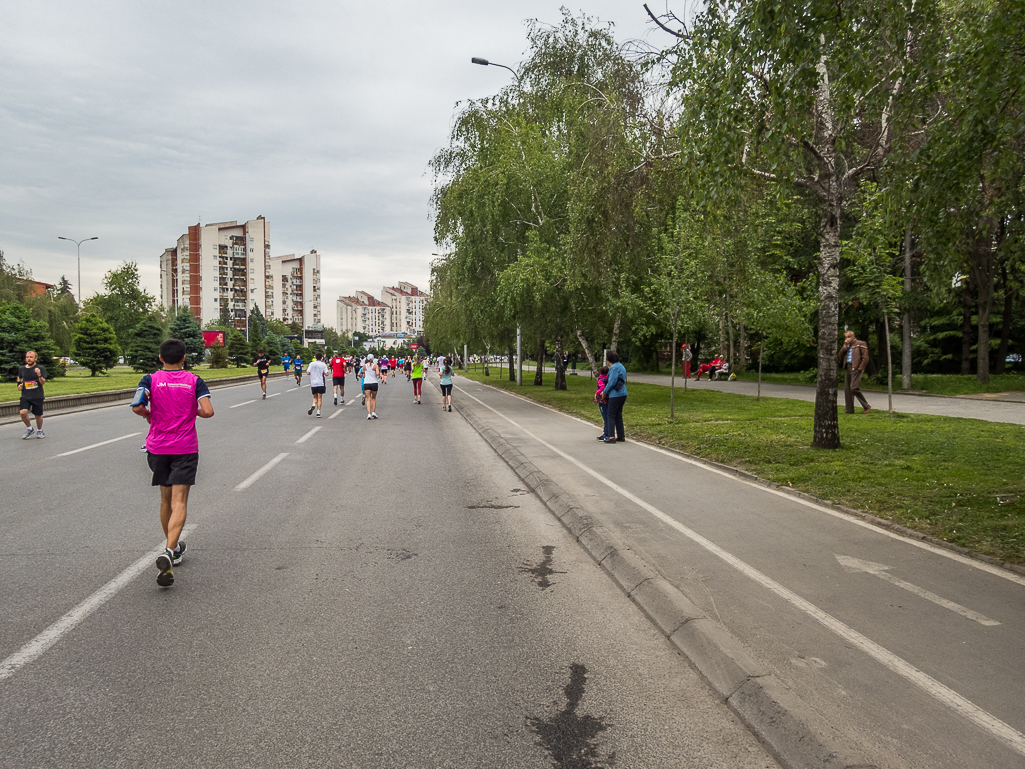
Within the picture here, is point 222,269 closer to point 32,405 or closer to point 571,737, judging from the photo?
point 32,405

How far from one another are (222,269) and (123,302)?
54.2 m

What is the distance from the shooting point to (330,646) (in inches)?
151

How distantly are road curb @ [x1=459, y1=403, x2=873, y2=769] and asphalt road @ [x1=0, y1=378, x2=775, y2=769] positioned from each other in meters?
0.09

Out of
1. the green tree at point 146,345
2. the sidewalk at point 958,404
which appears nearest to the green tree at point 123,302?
the green tree at point 146,345

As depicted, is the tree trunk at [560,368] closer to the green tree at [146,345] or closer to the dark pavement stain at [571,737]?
the dark pavement stain at [571,737]

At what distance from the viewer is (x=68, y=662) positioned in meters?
3.56

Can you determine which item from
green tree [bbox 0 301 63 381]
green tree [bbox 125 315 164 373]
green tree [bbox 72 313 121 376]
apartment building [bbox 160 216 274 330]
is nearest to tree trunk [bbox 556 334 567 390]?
green tree [bbox 0 301 63 381]

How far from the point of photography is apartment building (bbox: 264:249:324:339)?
481 ft

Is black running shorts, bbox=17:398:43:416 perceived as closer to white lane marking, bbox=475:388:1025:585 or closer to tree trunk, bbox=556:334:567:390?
white lane marking, bbox=475:388:1025:585

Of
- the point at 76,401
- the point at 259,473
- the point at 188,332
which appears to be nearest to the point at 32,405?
the point at 259,473

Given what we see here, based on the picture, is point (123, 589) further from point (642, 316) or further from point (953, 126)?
point (642, 316)

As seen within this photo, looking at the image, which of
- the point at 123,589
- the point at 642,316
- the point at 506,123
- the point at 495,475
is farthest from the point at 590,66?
the point at 123,589

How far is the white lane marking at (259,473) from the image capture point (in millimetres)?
8609

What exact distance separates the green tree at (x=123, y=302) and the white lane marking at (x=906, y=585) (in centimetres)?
7470
